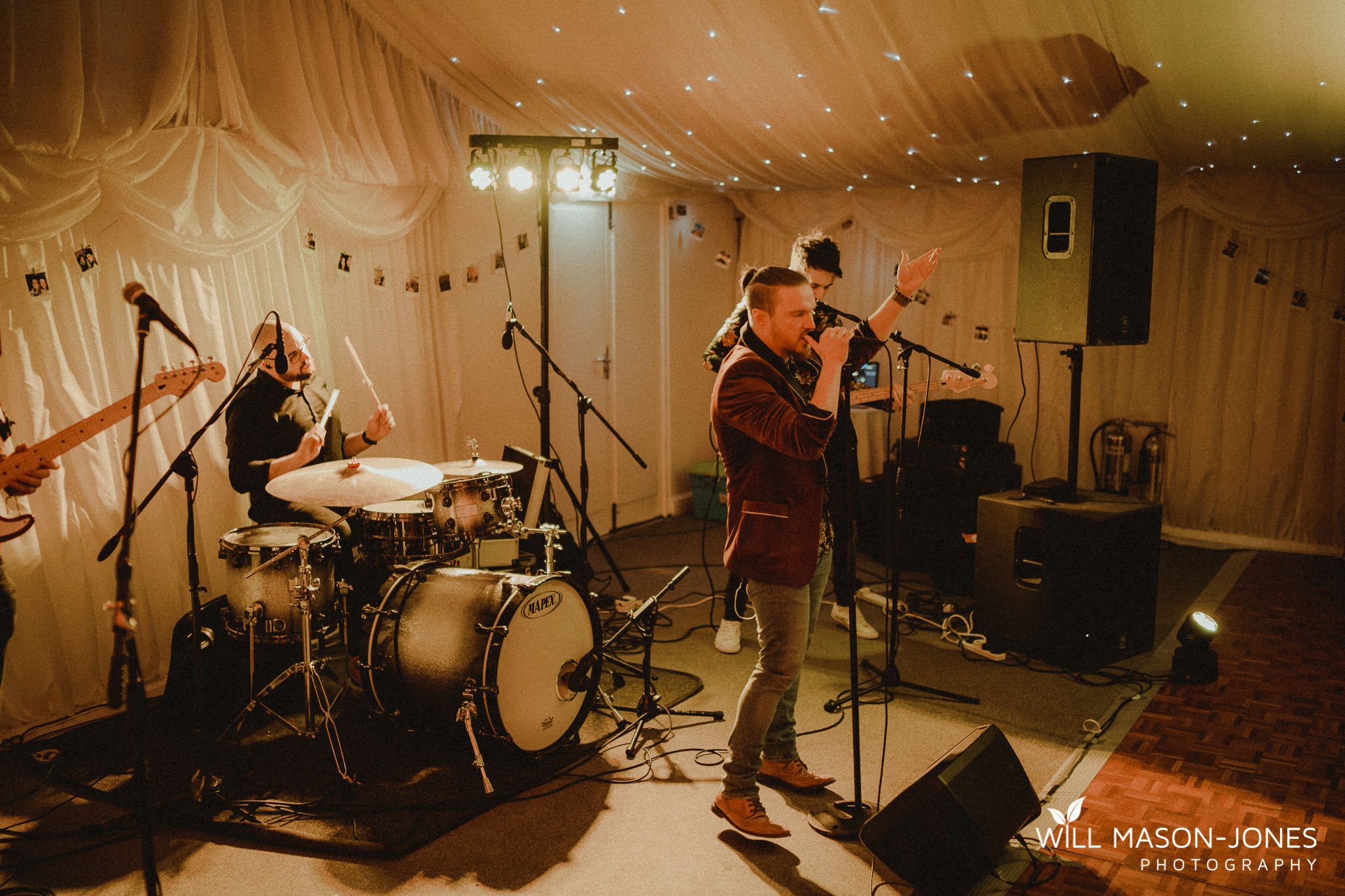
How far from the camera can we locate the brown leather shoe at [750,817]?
273 cm

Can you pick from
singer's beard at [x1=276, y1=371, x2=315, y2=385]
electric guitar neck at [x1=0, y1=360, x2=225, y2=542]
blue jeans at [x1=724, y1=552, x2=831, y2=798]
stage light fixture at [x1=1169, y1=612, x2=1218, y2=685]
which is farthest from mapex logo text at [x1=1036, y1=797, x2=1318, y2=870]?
singer's beard at [x1=276, y1=371, x2=315, y2=385]

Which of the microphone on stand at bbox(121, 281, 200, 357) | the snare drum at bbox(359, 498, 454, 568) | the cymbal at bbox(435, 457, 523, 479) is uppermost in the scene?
the microphone on stand at bbox(121, 281, 200, 357)

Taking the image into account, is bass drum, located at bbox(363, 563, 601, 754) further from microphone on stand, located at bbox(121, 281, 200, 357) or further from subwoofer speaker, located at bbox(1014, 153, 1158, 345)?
subwoofer speaker, located at bbox(1014, 153, 1158, 345)

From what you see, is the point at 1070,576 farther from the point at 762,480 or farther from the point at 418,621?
the point at 418,621

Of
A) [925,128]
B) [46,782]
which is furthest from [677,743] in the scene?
[925,128]

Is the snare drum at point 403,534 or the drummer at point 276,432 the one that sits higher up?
the drummer at point 276,432

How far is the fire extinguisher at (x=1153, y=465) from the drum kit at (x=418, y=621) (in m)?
4.46

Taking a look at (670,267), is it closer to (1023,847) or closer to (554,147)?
(554,147)

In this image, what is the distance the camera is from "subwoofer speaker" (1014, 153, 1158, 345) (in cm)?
388

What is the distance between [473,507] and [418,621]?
58 centimetres

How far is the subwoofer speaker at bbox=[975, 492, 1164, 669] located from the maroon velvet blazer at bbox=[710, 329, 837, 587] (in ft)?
6.00

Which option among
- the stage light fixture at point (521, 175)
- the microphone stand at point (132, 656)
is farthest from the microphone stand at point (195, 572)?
the stage light fixture at point (521, 175)

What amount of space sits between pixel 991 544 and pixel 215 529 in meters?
3.56

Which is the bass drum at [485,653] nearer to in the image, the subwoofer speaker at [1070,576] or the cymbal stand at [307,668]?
the cymbal stand at [307,668]
